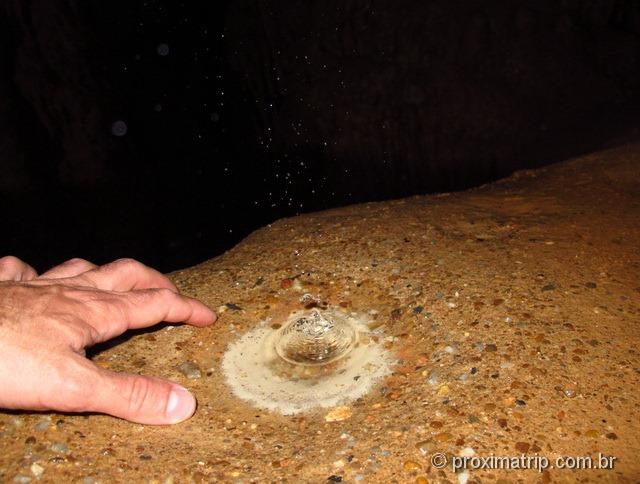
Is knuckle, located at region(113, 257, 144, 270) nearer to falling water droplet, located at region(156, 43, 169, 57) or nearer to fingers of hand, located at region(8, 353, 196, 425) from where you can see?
fingers of hand, located at region(8, 353, 196, 425)

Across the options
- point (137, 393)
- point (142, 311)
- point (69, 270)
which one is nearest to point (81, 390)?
point (137, 393)

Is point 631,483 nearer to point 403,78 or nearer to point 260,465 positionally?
point 260,465

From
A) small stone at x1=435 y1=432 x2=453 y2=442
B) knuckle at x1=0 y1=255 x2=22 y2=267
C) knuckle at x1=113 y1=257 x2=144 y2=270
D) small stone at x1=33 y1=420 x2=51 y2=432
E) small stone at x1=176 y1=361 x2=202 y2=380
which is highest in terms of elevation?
knuckle at x1=0 y1=255 x2=22 y2=267

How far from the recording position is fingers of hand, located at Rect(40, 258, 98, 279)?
7.12 ft

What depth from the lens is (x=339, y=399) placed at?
6.64 feet

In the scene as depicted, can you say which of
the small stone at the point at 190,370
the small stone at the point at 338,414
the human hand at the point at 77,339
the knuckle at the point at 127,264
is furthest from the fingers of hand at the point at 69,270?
the small stone at the point at 338,414

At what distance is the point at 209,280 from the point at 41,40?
15.4ft

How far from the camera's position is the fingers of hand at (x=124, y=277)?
82.7 inches

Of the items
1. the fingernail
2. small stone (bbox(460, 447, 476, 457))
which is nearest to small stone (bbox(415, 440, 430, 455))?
small stone (bbox(460, 447, 476, 457))

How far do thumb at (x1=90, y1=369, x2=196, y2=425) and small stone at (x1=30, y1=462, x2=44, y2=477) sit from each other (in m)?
0.27

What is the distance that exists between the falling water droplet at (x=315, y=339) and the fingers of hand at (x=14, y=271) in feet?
3.34

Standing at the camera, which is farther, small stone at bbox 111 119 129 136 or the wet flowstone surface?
small stone at bbox 111 119 129 136

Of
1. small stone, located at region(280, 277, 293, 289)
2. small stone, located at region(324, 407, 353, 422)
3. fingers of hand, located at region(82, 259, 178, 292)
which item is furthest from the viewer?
small stone, located at region(280, 277, 293, 289)

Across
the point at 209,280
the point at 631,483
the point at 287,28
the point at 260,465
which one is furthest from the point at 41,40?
the point at 631,483
